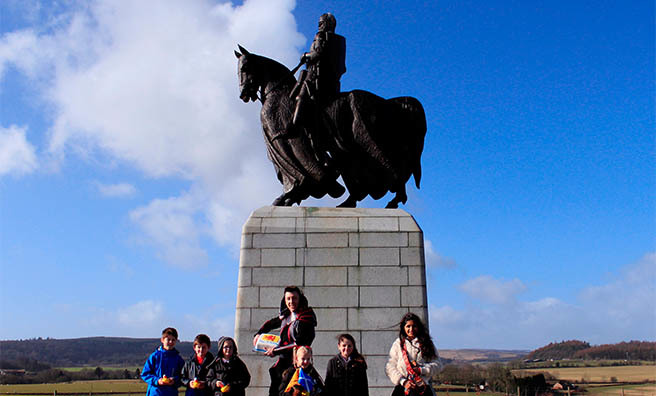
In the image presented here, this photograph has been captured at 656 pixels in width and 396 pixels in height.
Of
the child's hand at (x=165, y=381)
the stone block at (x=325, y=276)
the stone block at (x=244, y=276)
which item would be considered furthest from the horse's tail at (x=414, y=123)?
the child's hand at (x=165, y=381)

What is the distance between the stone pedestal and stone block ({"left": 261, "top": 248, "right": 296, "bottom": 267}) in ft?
0.06

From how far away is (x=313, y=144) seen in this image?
10156 millimetres

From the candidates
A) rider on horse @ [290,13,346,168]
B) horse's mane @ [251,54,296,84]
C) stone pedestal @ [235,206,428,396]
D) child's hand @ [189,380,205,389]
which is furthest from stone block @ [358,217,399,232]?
child's hand @ [189,380,205,389]

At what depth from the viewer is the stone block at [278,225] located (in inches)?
368

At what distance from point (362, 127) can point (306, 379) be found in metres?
5.78

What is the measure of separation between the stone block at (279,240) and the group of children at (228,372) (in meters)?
2.95

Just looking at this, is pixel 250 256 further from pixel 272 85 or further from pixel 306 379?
pixel 306 379

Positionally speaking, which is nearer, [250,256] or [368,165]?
[250,256]

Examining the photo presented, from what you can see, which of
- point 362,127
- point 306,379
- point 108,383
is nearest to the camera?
point 306,379

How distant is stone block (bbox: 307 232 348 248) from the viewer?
Answer: 30.2 ft

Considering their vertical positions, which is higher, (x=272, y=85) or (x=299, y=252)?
(x=272, y=85)

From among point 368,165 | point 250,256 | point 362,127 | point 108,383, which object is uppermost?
point 362,127

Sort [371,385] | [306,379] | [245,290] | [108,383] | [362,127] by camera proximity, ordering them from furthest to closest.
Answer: [108,383]
[362,127]
[245,290]
[371,385]
[306,379]

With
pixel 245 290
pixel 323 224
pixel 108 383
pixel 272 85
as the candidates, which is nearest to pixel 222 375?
pixel 245 290
